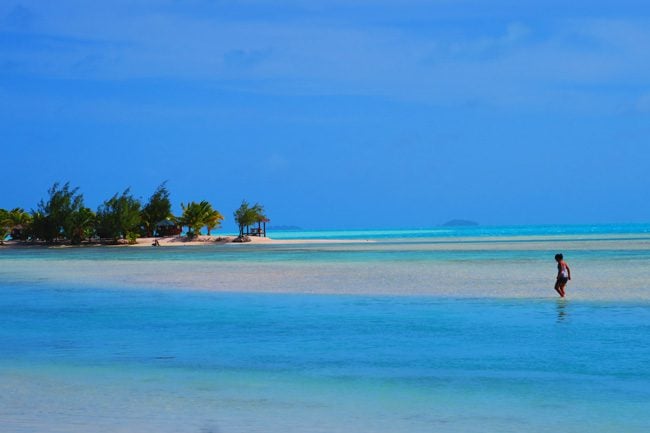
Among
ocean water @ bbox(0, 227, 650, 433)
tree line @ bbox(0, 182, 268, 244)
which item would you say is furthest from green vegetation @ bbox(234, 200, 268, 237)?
ocean water @ bbox(0, 227, 650, 433)

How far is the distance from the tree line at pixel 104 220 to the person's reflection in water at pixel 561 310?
53523 mm

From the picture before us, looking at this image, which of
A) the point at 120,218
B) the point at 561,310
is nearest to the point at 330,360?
the point at 561,310

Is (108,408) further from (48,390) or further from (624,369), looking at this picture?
(624,369)

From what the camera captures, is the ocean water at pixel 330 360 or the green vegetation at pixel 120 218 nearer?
the ocean water at pixel 330 360

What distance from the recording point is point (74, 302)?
20.4m

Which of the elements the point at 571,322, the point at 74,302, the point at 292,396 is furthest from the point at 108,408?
the point at 74,302

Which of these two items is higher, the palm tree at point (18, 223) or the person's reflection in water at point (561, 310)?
the palm tree at point (18, 223)

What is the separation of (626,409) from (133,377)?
5.54 meters

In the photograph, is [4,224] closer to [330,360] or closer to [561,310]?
[561,310]

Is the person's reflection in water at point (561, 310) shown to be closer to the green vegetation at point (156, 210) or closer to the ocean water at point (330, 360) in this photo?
the ocean water at point (330, 360)

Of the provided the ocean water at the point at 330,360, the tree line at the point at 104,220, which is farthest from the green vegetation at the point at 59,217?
the ocean water at the point at 330,360

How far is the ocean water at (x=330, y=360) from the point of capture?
8.10 meters

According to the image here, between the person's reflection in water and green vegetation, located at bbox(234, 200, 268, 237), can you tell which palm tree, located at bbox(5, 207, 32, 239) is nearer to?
green vegetation, located at bbox(234, 200, 268, 237)

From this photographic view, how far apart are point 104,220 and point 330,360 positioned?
2401 inches
